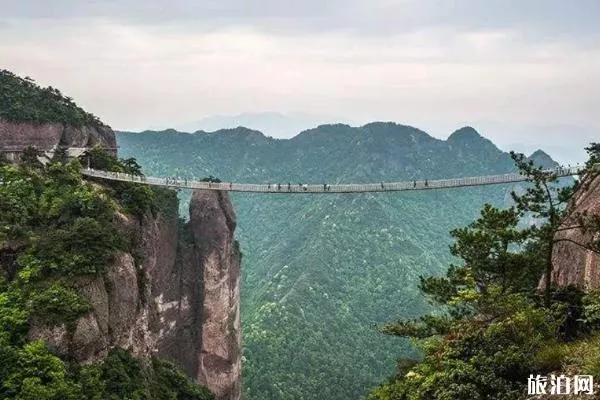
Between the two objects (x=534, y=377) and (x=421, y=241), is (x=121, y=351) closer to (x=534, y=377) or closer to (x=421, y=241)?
(x=534, y=377)

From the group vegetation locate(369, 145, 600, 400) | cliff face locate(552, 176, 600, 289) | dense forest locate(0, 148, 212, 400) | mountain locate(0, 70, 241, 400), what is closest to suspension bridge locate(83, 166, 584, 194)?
mountain locate(0, 70, 241, 400)

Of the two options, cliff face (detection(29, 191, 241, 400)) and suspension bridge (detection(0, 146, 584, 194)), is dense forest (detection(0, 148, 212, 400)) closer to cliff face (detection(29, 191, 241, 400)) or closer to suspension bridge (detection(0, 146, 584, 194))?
cliff face (detection(29, 191, 241, 400))

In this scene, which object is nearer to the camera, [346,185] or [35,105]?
[346,185]

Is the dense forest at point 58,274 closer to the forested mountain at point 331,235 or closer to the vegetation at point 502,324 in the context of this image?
the forested mountain at point 331,235

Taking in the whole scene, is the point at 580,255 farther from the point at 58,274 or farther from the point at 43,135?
the point at 43,135

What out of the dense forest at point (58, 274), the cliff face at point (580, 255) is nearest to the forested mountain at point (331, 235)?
the cliff face at point (580, 255)

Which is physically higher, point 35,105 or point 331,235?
point 35,105

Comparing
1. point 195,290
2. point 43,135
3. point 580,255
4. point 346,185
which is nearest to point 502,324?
point 580,255

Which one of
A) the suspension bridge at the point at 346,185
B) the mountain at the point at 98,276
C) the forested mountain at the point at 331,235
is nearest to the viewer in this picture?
the mountain at the point at 98,276
